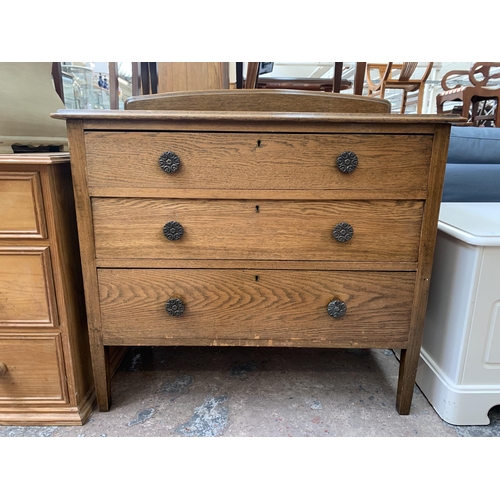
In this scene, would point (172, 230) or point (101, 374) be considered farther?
point (101, 374)

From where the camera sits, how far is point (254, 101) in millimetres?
954

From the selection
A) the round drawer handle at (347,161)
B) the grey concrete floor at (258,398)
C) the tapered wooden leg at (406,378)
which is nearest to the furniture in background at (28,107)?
the grey concrete floor at (258,398)

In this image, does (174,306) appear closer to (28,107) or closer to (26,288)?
(26,288)

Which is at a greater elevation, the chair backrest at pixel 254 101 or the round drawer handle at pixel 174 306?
the chair backrest at pixel 254 101

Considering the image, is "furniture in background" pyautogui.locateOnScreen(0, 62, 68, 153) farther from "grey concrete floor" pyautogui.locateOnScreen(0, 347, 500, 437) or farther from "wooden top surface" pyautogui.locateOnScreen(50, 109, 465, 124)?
"grey concrete floor" pyautogui.locateOnScreen(0, 347, 500, 437)

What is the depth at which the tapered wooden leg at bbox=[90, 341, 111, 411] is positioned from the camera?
3.24ft

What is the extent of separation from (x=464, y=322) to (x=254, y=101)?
86 centimetres

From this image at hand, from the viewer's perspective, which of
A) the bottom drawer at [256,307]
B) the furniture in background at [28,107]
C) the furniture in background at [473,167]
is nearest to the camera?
the bottom drawer at [256,307]

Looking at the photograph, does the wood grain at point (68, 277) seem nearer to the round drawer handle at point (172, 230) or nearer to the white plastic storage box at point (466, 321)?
the round drawer handle at point (172, 230)

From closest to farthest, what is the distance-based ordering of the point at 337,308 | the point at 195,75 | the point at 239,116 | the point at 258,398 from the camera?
the point at 239,116 → the point at 337,308 → the point at 258,398 → the point at 195,75

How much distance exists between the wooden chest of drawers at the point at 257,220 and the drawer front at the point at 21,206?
104 mm

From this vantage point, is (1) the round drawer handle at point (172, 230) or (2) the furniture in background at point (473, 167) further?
(2) the furniture in background at point (473, 167)

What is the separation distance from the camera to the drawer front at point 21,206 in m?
0.86

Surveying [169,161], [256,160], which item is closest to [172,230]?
[169,161]
